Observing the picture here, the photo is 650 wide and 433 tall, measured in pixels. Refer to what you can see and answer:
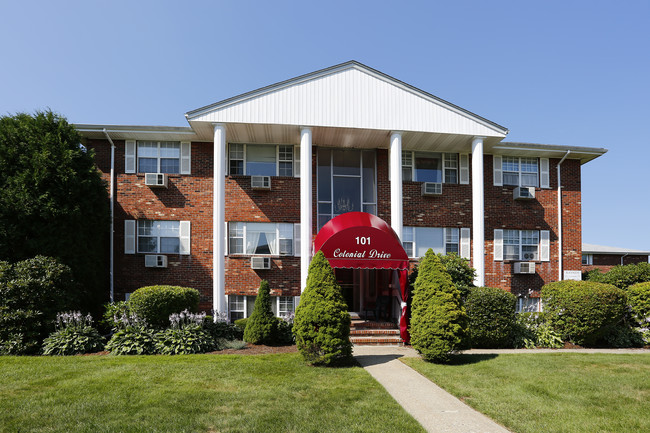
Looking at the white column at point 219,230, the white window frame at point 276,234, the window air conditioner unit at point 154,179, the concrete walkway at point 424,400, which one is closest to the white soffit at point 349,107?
the white column at point 219,230

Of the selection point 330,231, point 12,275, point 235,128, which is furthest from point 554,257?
point 12,275

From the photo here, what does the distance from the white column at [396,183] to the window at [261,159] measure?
3.81m

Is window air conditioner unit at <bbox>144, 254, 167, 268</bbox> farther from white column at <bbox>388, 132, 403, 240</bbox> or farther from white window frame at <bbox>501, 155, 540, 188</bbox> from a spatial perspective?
white window frame at <bbox>501, 155, 540, 188</bbox>

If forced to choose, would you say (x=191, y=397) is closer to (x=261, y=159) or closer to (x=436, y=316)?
(x=436, y=316)

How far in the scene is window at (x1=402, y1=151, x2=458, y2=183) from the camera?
17.3 meters

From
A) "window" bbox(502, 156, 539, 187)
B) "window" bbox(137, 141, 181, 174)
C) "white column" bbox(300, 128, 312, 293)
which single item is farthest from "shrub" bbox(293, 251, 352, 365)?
"window" bbox(502, 156, 539, 187)

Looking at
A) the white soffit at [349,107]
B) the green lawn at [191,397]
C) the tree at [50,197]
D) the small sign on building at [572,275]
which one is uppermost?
the white soffit at [349,107]

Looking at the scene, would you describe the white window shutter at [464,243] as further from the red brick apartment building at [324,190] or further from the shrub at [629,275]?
the shrub at [629,275]

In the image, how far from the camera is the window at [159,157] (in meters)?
16.1

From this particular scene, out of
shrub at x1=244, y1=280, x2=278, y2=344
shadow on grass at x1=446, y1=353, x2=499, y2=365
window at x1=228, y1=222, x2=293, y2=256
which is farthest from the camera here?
window at x1=228, y1=222, x2=293, y2=256

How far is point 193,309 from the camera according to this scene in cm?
1345

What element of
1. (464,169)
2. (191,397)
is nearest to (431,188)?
(464,169)

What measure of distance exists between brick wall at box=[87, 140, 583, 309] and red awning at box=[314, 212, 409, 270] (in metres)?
3.76

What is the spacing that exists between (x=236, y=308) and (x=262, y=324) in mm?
3666
